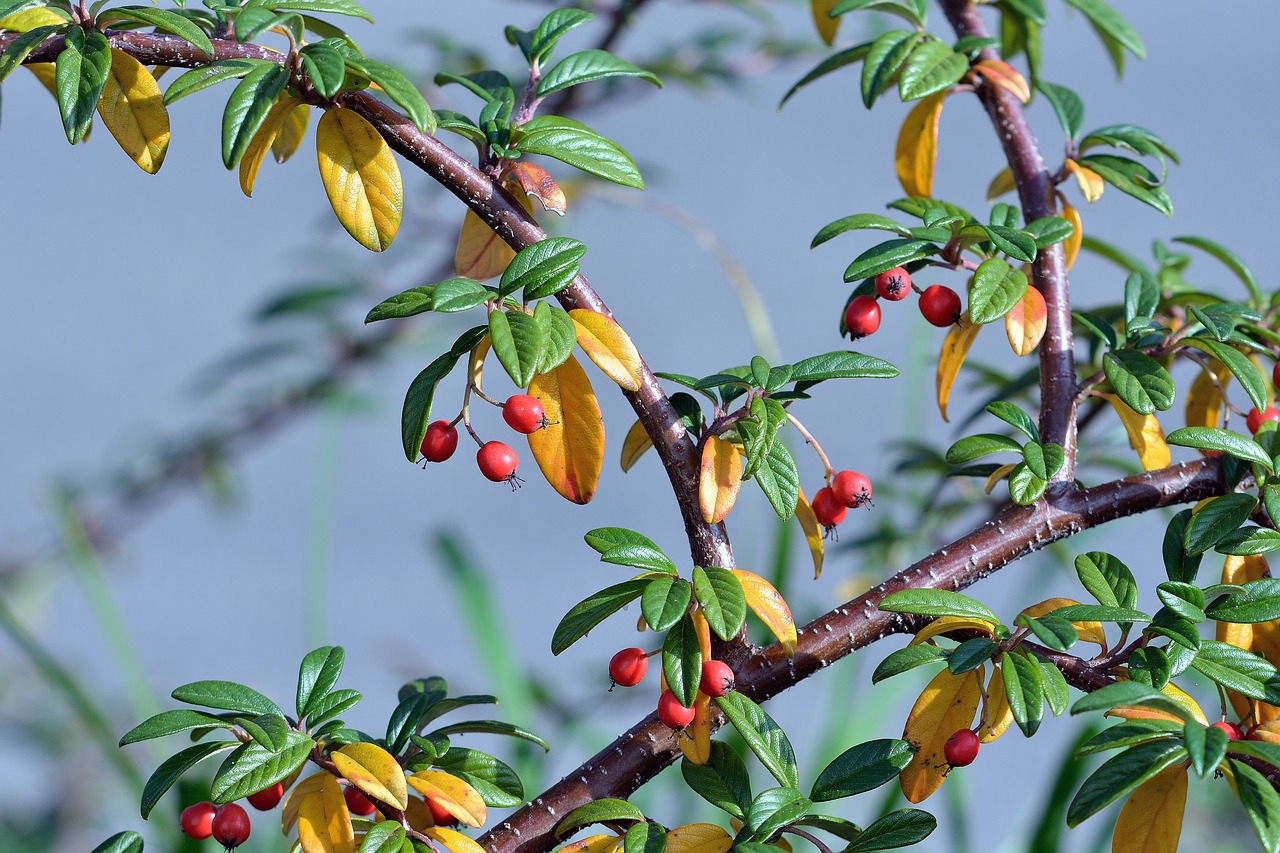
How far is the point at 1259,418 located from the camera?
0.58 meters

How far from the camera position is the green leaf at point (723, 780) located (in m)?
0.46

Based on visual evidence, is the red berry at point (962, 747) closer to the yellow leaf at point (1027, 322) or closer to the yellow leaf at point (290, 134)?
the yellow leaf at point (1027, 322)

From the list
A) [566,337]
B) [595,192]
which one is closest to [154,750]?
[595,192]

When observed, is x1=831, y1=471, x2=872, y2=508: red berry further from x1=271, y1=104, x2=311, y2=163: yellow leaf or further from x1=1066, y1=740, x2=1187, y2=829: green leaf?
x1=271, y1=104, x2=311, y2=163: yellow leaf

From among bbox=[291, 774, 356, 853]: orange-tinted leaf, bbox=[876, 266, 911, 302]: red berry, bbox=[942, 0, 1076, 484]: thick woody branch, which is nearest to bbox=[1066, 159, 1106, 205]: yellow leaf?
bbox=[942, 0, 1076, 484]: thick woody branch

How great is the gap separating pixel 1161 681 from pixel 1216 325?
0.18 metres

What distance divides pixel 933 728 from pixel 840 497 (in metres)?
0.11

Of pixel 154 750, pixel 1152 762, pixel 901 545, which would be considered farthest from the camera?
pixel 154 750

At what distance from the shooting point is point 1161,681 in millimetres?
427

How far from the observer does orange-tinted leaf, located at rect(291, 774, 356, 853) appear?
44 cm

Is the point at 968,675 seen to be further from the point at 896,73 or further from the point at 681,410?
the point at 896,73

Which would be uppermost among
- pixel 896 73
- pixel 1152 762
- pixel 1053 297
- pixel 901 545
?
pixel 896 73

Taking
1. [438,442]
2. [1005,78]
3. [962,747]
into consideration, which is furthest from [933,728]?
[1005,78]

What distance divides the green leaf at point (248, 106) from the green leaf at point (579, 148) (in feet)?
0.32
